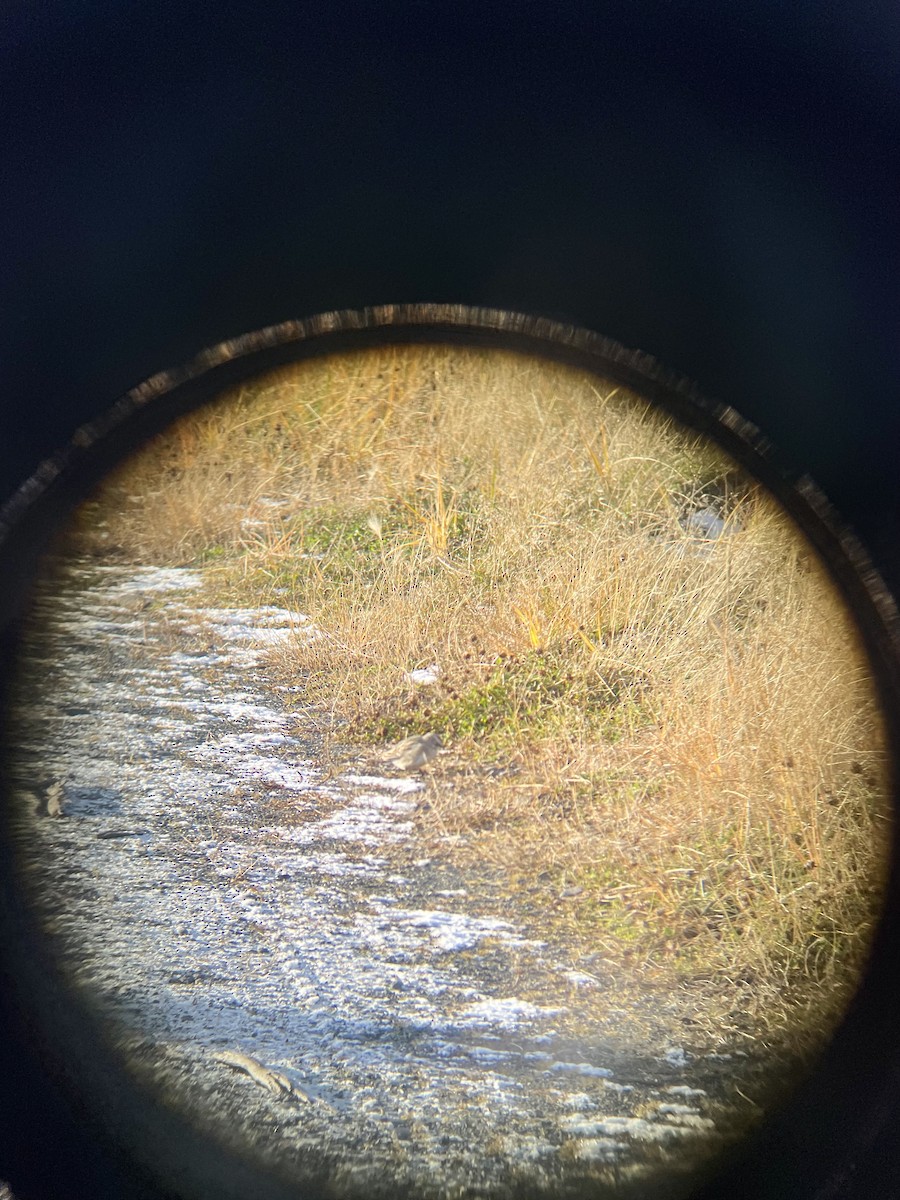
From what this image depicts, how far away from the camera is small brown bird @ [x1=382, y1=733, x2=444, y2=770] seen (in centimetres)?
85

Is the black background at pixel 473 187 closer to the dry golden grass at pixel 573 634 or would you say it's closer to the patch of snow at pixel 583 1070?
the dry golden grass at pixel 573 634

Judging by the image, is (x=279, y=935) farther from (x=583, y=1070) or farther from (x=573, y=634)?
(x=573, y=634)

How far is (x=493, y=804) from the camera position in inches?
33.4

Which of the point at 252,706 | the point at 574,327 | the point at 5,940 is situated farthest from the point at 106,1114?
the point at 574,327

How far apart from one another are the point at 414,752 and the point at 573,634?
0.21 metres

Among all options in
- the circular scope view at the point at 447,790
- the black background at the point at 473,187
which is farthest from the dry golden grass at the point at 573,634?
the black background at the point at 473,187

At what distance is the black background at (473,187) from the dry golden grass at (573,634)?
0.35ft

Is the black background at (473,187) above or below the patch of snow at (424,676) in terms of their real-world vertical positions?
above

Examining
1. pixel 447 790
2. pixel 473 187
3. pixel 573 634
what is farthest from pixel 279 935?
pixel 473 187

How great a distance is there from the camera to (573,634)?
2.81ft

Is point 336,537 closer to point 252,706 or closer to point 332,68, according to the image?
point 252,706

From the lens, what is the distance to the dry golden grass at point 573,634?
0.80 m

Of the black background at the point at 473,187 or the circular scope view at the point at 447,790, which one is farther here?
the circular scope view at the point at 447,790

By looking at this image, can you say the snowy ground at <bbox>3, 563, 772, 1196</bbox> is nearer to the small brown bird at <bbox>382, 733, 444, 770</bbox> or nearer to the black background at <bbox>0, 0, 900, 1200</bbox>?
the small brown bird at <bbox>382, 733, 444, 770</bbox>
